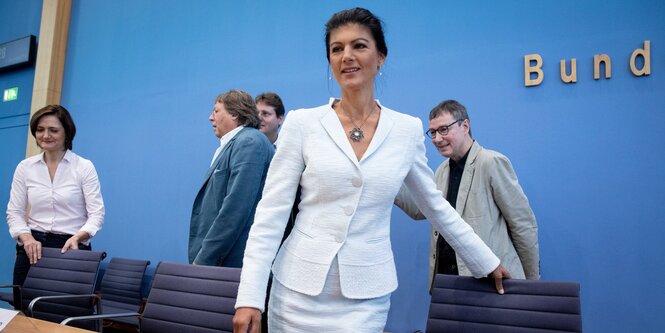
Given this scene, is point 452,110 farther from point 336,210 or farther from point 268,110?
point 336,210

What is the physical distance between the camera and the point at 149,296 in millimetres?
1729

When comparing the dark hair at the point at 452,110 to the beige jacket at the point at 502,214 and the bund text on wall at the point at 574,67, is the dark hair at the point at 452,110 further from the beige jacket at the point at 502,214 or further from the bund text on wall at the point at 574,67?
the bund text on wall at the point at 574,67

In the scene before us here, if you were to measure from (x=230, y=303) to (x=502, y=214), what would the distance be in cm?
134

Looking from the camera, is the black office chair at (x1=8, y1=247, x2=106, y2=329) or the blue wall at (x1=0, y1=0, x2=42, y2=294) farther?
the blue wall at (x1=0, y1=0, x2=42, y2=294)

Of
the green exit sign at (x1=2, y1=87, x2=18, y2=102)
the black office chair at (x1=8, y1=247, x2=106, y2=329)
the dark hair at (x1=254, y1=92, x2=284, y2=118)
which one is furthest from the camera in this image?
the green exit sign at (x1=2, y1=87, x2=18, y2=102)

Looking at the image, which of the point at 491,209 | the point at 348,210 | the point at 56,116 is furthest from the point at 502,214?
the point at 56,116

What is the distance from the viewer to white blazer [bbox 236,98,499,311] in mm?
1151

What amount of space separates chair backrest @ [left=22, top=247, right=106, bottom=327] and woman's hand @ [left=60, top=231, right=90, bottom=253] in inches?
2.8

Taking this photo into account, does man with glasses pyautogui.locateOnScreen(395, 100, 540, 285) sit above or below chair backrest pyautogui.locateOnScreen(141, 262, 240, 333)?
above

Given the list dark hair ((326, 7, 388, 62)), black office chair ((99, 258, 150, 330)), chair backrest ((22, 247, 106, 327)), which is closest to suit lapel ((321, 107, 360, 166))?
dark hair ((326, 7, 388, 62))

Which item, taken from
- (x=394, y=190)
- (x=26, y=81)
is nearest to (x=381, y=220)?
(x=394, y=190)

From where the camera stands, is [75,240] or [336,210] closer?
[336,210]

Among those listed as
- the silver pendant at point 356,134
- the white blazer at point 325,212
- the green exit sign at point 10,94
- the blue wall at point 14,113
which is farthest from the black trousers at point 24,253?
the green exit sign at point 10,94

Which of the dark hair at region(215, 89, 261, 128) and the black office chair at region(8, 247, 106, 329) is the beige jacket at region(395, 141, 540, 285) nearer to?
the dark hair at region(215, 89, 261, 128)
